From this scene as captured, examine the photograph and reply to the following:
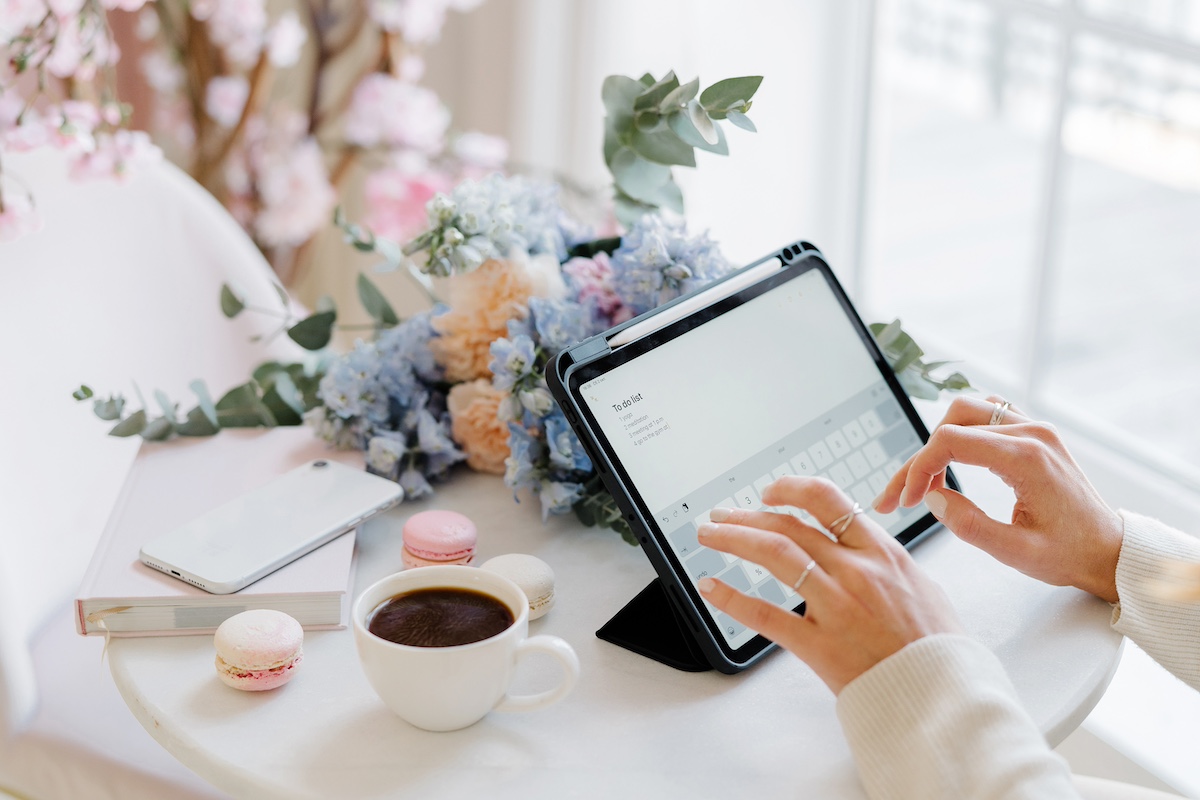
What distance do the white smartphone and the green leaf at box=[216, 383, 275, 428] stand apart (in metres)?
0.12

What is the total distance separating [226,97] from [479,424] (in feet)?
4.60

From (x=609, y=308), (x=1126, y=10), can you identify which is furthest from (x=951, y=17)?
(x=609, y=308)

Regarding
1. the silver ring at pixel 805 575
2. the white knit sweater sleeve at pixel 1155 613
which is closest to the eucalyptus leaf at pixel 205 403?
the silver ring at pixel 805 575

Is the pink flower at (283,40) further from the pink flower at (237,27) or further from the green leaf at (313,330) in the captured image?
the green leaf at (313,330)

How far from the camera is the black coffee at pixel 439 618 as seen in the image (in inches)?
26.9

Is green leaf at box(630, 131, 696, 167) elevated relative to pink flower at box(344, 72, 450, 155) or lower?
elevated

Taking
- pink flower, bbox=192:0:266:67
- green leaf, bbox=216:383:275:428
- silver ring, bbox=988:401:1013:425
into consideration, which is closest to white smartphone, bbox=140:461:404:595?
green leaf, bbox=216:383:275:428

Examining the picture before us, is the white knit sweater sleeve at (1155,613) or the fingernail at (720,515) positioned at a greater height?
the fingernail at (720,515)

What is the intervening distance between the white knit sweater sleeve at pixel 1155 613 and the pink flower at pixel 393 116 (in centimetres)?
168

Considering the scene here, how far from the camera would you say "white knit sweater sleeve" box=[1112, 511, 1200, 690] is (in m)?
0.78

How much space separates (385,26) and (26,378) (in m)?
1.20

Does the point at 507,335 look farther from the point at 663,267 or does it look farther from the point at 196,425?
the point at 196,425

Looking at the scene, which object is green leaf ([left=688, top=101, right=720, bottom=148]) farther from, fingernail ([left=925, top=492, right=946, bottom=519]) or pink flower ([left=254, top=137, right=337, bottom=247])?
pink flower ([left=254, top=137, right=337, bottom=247])

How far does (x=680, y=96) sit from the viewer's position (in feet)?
3.18
